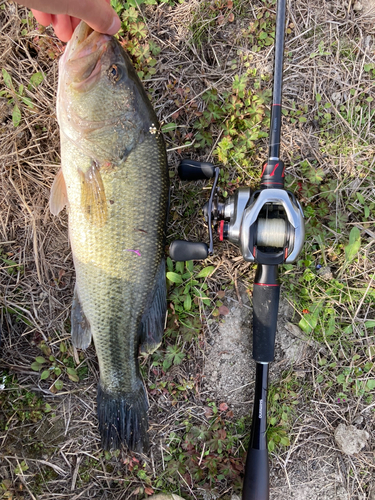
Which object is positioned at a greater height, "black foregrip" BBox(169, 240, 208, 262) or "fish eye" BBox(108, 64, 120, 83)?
"fish eye" BBox(108, 64, 120, 83)

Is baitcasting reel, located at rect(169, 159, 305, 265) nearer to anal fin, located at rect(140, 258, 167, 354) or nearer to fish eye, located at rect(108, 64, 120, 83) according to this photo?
anal fin, located at rect(140, 258, 167, 354)

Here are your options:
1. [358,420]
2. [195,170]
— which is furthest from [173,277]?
[358,420]

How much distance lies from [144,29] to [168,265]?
5.69ft

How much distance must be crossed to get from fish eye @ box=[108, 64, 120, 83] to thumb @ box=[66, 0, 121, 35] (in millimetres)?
182

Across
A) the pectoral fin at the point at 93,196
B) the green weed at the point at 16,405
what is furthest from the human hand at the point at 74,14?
the green weed at the point at 16,405

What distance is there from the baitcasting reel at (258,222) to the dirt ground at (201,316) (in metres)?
0.43

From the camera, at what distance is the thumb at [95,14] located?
4.66 ft

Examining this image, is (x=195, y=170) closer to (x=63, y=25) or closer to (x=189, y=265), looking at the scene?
(x=189, y=265)

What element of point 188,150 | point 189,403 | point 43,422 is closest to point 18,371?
point 43,422

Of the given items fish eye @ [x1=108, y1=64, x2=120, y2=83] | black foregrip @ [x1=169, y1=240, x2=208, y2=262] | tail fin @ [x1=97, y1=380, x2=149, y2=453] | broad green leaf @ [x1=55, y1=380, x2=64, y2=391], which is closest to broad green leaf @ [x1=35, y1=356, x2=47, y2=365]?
broad green leaf @ [x1=55, y1=380, x2=64, y2=391]

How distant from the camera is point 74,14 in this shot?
4.80ft

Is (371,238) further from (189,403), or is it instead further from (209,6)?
(209,6)

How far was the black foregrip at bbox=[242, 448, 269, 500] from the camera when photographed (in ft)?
7.63

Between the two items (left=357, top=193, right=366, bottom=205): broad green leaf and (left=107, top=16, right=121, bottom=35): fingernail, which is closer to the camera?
(left=107, top=16, right=121, bottom=35): fingernail
